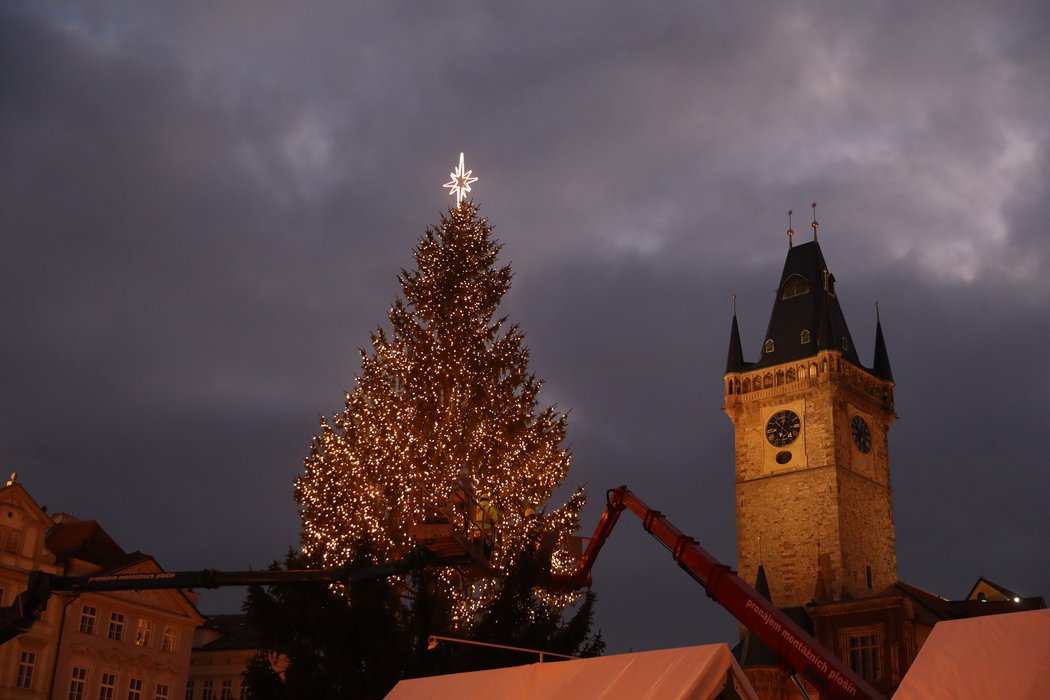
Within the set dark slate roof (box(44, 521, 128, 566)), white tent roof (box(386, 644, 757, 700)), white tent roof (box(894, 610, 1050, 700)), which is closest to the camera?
white tent roof (box(894, 610, 1050, 700))

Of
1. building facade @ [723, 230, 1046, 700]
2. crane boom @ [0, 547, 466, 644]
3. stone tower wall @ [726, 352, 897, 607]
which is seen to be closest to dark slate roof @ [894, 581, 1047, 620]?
building facade @ [723, 230, 1046, 700]

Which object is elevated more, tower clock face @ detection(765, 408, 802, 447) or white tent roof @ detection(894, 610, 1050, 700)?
tower clock face @ detection(765, 408, 802, 447)

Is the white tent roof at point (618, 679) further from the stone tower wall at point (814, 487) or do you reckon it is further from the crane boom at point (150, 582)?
the stone tower wall at point (814, 487)

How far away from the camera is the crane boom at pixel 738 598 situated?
2222 cm

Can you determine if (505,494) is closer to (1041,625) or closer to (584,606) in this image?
→ (584,606)

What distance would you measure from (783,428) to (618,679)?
58082mm

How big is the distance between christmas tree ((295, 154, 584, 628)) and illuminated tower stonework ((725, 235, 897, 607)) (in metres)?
38.9

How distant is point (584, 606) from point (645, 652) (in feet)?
45.6

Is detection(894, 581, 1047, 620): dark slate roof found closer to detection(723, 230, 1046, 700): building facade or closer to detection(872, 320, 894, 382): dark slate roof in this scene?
detection(723, 230, 1046, 700): building facade

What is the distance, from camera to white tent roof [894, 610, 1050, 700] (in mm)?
10781

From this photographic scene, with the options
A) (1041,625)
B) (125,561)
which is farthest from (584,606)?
(125,561)

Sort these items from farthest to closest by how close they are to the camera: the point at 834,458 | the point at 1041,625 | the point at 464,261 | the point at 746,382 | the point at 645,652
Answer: the point at 746,382 < the point at 834,458 < the point at 464,261 < the point at 645,652 < the point at 1041,625

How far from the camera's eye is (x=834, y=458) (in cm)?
6600

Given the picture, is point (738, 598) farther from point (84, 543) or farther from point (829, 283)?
point (829, 283)
